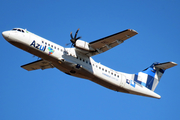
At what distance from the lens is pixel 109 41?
64.1 feet

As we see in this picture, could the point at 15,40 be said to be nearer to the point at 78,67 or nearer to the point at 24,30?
the point at 24,30

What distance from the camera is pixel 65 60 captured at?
19547 mm

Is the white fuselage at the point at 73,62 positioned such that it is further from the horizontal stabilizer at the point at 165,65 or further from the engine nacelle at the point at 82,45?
the horizontal stabilizer at the point at 165,65

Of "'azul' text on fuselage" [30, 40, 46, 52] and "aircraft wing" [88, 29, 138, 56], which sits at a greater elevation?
"aircraft wing" [88, 29, 138, 56]

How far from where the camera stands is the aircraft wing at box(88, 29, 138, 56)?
1853 centimetres

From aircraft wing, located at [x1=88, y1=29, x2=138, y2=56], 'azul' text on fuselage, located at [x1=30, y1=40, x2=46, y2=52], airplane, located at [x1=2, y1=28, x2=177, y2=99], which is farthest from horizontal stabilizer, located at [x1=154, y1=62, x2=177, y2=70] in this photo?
'azul' text on fuselage, located at [x1=30, y1=40, x2=46, y2=52]

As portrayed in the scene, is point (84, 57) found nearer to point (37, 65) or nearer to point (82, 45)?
point (82, 45)

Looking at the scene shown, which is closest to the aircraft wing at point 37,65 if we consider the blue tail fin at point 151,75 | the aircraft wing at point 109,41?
the aircraft wing at point 109,41

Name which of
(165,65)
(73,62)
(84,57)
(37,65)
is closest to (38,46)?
(73,62)

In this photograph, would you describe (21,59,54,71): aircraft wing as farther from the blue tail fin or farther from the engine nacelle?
the blue tail fin

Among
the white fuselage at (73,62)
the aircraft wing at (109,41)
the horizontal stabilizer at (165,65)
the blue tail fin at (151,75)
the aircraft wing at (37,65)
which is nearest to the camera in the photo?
the aircraft wing at (109,41)

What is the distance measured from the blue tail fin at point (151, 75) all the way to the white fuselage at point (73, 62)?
44.1 inches

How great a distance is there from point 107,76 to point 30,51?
6828mm

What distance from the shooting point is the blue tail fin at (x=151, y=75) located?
23750 millimetres
